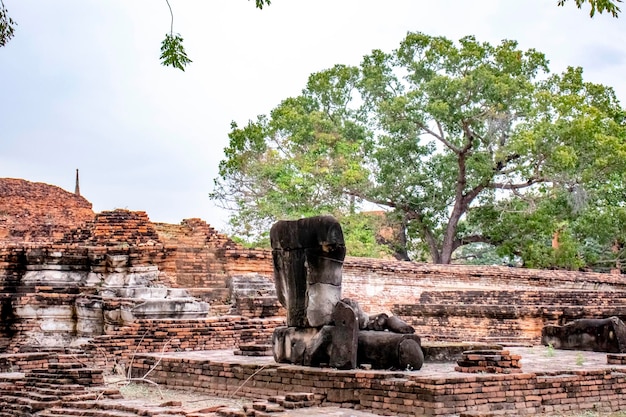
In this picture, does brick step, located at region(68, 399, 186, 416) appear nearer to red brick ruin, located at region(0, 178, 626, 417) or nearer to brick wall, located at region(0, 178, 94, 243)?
red brick ruin, located at region(0, 178, 626, 417)

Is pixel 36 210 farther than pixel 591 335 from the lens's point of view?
Yes

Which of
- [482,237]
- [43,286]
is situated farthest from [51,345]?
[482,237]

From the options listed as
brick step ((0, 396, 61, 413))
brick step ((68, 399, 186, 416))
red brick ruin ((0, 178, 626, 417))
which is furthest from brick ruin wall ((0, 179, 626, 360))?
brick step ((68, 399, 186, 416))

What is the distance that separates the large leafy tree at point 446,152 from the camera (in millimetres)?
24562

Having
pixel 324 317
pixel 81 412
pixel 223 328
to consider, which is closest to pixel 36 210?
pixel 223 328

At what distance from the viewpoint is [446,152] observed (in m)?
26.7

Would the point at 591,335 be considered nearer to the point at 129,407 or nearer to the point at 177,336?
the point at 177,336

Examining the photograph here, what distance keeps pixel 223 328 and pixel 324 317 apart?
146 inches

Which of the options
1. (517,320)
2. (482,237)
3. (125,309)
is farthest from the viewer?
(482,237)

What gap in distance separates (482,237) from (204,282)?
535 inches

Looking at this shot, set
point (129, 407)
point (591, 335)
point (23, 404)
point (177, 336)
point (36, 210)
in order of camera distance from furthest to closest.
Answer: point (36, 210) < point (177, 336) < point (591, 335) < point (23, 404) < point (129, 407)

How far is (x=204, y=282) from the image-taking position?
15375 millimetres

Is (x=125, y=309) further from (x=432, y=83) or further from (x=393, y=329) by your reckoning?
(x=432, y=83)

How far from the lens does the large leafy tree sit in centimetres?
2456
